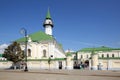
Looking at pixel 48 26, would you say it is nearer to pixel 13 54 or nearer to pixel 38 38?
pixel 38 38

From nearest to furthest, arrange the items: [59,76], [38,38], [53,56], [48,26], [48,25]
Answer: [59,76] → [53,56] → [38,38] → [48,26] → [48,25]

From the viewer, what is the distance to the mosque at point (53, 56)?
161 ft

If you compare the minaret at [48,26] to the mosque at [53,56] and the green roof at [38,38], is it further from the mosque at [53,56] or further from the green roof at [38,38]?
the green roof at [38,38]

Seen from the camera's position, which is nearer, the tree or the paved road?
the paved road

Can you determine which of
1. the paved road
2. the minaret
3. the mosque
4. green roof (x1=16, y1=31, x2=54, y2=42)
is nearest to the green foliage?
the mosque

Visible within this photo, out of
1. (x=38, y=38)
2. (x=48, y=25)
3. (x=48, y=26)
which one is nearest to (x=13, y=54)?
(x=38, y=38)

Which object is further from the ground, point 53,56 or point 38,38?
point 38,38

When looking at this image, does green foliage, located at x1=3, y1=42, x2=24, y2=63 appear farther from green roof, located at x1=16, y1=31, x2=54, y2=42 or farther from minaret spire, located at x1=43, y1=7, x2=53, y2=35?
minaret spire, located at x1=43, y1=7, x2=53, y2=35

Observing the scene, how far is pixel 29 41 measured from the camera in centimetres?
6850

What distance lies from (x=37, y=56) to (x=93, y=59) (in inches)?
975

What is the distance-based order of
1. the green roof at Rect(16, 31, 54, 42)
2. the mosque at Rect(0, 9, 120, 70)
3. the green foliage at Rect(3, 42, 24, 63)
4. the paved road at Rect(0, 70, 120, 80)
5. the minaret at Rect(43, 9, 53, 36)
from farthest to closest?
the minaret at Rect(43, 9, 53, 36), the green roof at Rect(16, 31, 54, 42), the green foliage at Rect(3, 42, 24, 63), the mosque at Rect(0, 9, 120, 70), the paved road at Rect(0, 70, 120, 80)

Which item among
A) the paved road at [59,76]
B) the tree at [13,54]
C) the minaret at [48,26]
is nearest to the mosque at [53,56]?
the minaret at [48,26]

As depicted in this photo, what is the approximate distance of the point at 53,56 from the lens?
68.6 meters

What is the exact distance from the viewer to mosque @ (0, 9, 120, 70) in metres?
49.2
